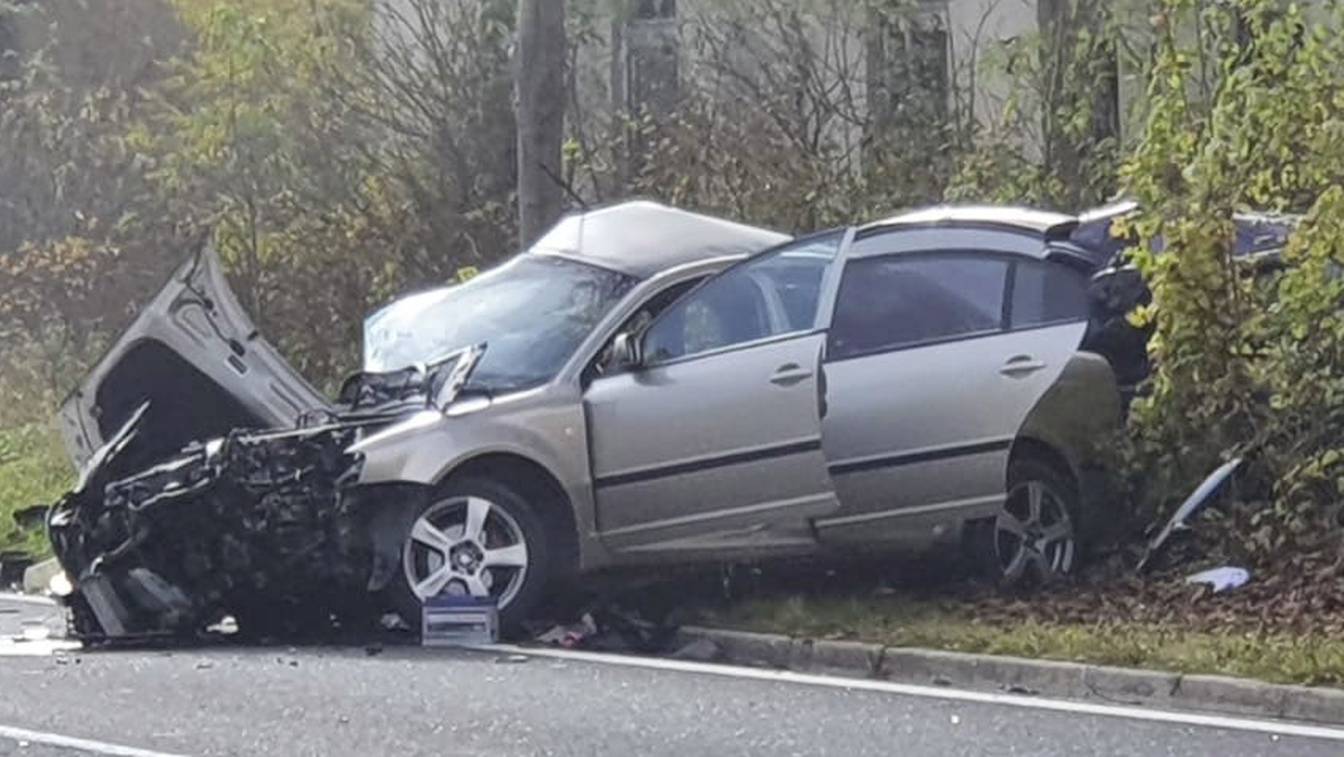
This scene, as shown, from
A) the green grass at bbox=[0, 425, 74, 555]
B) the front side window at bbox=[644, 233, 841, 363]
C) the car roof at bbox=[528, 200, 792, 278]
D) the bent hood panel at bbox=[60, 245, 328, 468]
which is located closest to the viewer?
the front side window at bbox=[644, 233, 841, 363]

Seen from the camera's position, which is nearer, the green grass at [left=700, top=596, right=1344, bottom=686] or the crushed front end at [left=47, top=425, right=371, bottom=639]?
the green grass at [left=700, top=596, right=1344, bottom=686]

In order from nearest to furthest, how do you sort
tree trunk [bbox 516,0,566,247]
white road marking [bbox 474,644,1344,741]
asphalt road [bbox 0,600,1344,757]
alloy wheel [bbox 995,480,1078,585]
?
asphalt road [bbox 0,600,1344,757]
white road marking [bbox 474,644,1344,741]
alloy wheel [bbox 995,480,1078,585]
tree trunk [bbox 516,0,566,247]

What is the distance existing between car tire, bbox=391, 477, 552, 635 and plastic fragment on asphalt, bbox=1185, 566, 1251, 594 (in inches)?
118

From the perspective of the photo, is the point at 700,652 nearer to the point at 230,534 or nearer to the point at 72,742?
the point at 230,534

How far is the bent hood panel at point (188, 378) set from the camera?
43.7 feet

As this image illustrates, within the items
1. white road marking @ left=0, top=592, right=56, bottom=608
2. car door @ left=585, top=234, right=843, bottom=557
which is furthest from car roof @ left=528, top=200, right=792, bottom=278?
white road marking @ left=0, top=592, right=56, bottom=608

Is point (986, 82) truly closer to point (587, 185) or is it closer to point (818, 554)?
point (587, 185)

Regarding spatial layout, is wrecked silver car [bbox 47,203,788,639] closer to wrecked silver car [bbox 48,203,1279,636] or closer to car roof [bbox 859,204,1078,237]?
wrecked silver car [bbox 48,203,1279,636]

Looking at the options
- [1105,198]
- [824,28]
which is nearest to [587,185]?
[824,28]

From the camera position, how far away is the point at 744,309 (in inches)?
508

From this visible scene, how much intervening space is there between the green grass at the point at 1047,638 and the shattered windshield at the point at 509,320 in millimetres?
1512

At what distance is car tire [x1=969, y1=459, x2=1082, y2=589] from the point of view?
13.0 metres

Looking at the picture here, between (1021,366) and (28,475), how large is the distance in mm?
10350

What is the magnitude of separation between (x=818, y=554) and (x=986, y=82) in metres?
8.06
